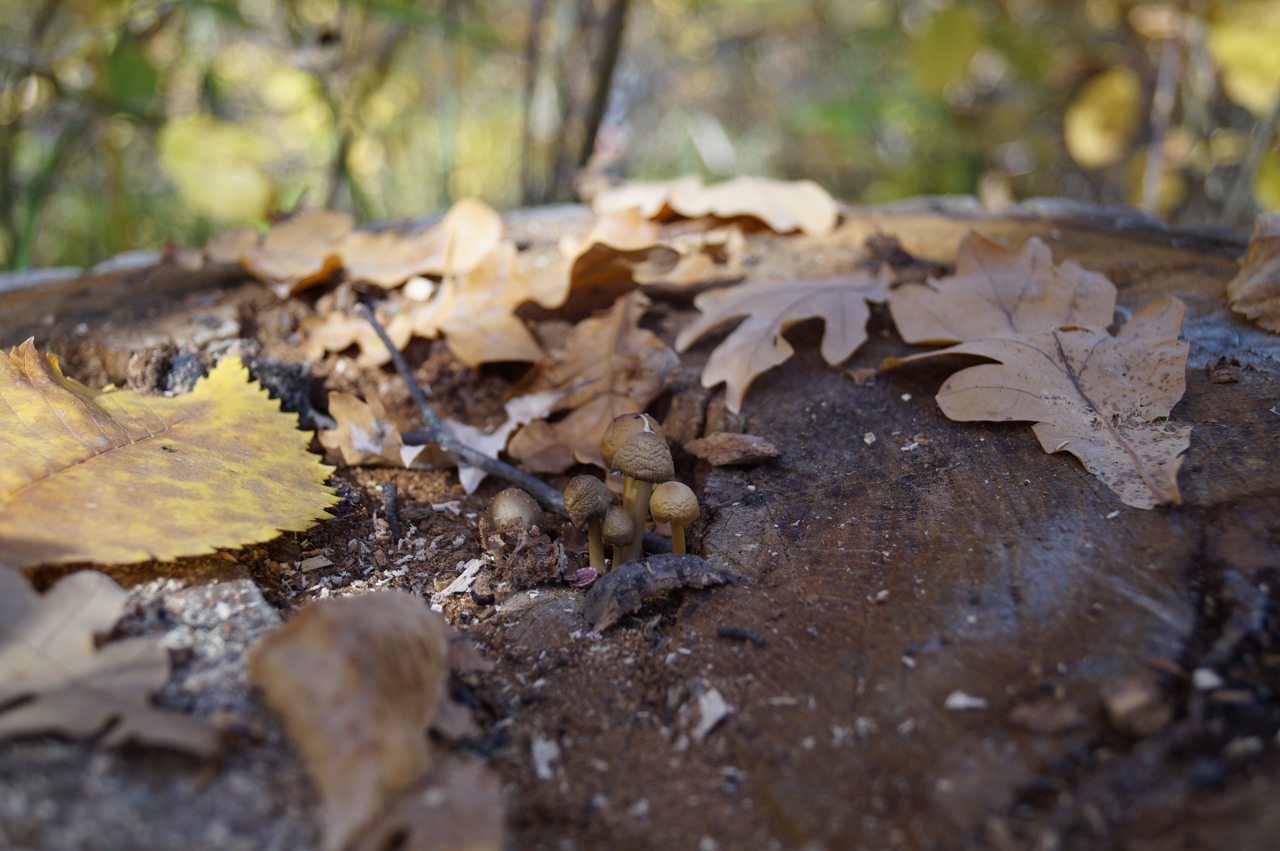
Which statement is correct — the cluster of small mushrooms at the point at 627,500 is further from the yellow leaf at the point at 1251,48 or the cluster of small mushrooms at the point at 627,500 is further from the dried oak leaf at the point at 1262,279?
the yellow leaf at the point at 1251,48

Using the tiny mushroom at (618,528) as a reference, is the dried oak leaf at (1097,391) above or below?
above

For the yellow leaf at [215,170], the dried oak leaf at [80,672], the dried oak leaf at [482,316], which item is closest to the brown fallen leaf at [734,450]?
the dried oak leaf at [482,316]

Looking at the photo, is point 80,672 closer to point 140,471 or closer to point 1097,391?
point 140,471

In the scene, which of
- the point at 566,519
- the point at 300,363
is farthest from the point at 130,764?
the point at 300,363

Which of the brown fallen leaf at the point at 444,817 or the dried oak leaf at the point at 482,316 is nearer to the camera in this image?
the brown fallen leaf at the point at 444,817

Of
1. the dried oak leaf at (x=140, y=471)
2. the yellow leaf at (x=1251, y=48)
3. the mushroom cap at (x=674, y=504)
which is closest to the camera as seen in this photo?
the dried oak leaf at (x=140, y=471)

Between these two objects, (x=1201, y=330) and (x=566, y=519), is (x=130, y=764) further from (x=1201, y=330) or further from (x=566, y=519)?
(x=1201, y=330)
